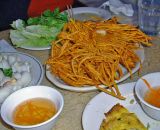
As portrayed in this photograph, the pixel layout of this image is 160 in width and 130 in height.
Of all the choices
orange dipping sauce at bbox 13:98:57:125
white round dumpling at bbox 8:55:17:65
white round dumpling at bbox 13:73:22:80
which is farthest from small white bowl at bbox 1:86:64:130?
white round dumpling at bbox 8:55:17:65

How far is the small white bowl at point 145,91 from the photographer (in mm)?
804

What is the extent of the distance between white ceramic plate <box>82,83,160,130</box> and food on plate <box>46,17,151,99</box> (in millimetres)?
21

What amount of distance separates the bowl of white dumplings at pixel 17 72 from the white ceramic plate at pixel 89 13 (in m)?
0.44

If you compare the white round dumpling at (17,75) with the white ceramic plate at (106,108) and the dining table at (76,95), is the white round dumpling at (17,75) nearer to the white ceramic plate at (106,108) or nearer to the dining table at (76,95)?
the dining table at (76,95)

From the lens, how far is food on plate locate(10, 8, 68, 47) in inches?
50.3

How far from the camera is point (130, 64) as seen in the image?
1.02 meters

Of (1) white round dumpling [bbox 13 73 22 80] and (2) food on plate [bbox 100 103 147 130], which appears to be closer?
(2) food on plate [bbox 100 103 147 130]

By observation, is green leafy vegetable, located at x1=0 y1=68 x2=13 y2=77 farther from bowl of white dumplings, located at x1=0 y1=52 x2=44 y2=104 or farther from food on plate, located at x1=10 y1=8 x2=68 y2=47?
food on plate, located at x1=10 y1=8 x2=68 y2=47

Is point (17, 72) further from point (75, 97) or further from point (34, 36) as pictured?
point (34, 36)

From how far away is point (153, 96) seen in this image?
0.85 meters

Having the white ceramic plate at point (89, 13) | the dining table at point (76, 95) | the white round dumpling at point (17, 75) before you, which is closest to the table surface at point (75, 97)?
the dining table at point (76, 95)

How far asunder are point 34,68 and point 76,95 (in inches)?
7.5

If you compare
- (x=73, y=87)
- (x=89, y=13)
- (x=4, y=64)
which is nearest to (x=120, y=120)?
(x=73, y=87)

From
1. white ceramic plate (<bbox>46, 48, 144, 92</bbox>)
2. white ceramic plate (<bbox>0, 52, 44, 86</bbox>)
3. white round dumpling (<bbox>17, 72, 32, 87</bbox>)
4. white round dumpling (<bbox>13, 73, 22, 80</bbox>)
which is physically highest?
white round dumpling (<bbox>13, 73, 22, 80</bbox>)
